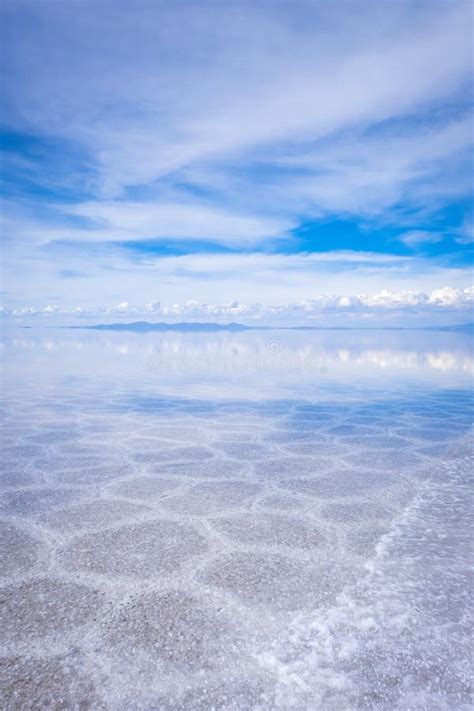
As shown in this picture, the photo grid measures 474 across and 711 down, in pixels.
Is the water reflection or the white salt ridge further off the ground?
the water reflection

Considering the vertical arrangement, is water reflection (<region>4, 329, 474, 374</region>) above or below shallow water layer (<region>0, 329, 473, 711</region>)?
above

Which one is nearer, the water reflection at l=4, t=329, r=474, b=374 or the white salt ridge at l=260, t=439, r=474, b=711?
the white salt ridge at l=260, t=439, r=474, b=711

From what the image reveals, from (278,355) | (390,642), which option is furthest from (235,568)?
(278,355)

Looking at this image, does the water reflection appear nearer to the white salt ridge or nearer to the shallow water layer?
the shallow water layer

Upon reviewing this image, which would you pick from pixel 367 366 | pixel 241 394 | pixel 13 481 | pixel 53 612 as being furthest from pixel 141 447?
pixel 367 366

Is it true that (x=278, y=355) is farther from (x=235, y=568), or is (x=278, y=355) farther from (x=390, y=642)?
(x=390, y=642)

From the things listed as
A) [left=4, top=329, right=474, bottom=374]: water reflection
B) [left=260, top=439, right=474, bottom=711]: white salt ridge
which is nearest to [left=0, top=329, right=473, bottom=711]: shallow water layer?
[left=260, top=439, right=474, bottom=711]: white salt ridge

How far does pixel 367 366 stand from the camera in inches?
777

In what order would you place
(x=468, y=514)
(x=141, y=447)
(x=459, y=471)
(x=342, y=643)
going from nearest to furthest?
(x=342, y=643) → (x=468, y=514) → (x=459, y=471) → (x=141, y=447)

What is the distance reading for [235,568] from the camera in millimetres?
3381

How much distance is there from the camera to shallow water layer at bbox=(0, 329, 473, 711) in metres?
2.32

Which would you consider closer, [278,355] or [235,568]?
[235,568]

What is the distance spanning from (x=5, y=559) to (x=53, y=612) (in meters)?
0.95

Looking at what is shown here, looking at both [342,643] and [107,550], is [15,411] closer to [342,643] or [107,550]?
[107,550]
